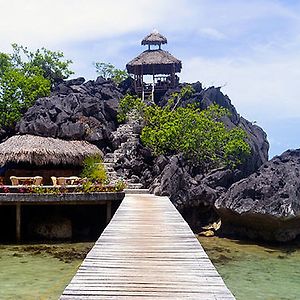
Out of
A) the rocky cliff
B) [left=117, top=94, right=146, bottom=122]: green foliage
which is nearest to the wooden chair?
the rocky cliff

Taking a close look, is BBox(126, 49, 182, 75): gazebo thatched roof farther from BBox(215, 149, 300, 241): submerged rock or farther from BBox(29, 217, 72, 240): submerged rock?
BBox(29, 217, 72, 240): submerged rock

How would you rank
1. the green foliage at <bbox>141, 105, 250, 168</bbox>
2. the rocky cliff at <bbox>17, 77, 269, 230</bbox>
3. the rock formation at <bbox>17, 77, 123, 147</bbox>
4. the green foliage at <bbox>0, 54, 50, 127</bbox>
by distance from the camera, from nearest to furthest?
the rocky cliff at <bbox>17, 77, 269, 230</bbox> < the green foliage at <bbox>141, 105, 250, 168</bbox> < the rock formation at <bbox>17, 77, 123, 147</bbox> < the green foliage at <bbox>0, 54, 50, 127</bbox>

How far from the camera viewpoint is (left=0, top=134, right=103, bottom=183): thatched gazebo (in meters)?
21.9

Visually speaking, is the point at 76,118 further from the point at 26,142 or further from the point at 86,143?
the point at 26,142

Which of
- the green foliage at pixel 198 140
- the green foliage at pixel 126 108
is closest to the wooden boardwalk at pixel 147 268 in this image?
the green foliage at pixel 198 140

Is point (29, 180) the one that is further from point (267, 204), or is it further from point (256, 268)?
point (256, 268)

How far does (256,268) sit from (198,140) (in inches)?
372

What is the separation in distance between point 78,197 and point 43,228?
2.72m

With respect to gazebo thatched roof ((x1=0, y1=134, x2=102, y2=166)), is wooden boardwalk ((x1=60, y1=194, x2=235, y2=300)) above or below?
below

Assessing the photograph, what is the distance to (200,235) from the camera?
2072 centimetres

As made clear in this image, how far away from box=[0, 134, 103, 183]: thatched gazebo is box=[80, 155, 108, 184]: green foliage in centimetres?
34

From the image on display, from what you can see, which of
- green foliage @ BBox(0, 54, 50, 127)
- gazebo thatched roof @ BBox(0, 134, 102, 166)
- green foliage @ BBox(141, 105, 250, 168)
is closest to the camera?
gazebo thatched roof @ BBox(0, 134, 102, 166)

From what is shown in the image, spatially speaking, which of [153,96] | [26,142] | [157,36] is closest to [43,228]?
[26,142]

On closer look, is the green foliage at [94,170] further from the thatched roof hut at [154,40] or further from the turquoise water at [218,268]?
the thatched roof hut at [154,40]
